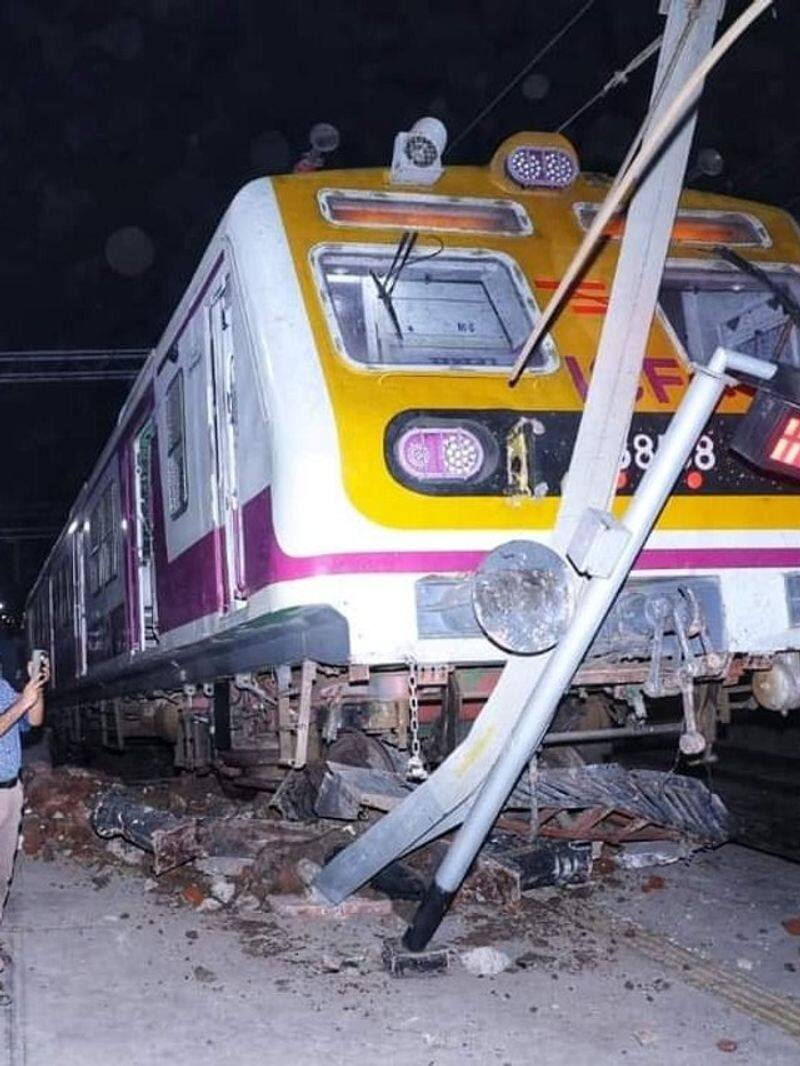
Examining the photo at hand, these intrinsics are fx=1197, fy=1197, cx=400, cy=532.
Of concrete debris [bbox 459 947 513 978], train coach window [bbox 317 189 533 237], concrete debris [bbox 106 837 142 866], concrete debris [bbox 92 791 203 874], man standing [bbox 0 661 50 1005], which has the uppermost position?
train coach window [bbox 317 189 533 237]

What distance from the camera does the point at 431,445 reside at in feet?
14.6

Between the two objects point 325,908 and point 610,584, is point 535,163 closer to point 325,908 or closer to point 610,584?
point 610,584

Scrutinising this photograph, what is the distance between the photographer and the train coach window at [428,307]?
468 centimetres

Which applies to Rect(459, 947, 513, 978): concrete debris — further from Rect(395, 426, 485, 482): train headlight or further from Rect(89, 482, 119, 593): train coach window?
Rect(89, 482, 119, 593): train coach window

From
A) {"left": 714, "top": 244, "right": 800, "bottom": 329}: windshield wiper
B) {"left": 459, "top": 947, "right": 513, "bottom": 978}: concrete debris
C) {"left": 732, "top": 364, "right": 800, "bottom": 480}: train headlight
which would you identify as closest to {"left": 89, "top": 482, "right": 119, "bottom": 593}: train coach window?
{"left": 459, "top": 947, "right": 513, "bottom": 978}: concrete debris

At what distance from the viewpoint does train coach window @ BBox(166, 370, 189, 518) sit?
611cm

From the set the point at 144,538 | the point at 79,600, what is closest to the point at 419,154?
the point at 144,538

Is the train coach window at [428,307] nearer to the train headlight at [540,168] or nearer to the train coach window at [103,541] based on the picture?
the train headlight at [540,168]

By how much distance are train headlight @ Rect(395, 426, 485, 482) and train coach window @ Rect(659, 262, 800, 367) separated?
1.18 meters

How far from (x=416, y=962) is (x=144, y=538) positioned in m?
3.52

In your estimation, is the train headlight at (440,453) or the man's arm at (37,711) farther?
the man's arm at (37,711)

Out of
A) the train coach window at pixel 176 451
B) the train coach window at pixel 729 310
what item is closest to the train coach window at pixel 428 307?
the train coach window at pixel 729 310

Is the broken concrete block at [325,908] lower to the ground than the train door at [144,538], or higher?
lower

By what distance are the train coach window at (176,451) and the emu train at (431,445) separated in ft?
0.77
